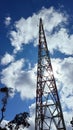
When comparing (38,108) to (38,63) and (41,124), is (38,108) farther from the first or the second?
(38,63)

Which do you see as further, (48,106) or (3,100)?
(48,106)

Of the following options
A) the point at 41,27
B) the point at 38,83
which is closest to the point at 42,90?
the point at 38,83

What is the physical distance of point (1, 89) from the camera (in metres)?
44.6

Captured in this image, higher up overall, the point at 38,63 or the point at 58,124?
the point at 38,63

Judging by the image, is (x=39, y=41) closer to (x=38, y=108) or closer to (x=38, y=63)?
(x=38, y=63)

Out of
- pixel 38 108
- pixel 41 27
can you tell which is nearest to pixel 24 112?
pixel 38 108

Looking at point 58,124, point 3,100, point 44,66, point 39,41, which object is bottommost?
point 58,124

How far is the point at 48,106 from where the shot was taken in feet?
164

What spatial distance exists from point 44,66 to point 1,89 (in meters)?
15.3

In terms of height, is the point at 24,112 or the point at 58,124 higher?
the point at 24,112

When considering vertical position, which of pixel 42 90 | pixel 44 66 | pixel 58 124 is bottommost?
pixel 58 124

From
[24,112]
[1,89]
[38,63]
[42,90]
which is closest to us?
[1,89]

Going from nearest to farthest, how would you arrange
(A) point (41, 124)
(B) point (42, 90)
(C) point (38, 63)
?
(A) point (41, 124) < (B) point (42, 90) < (C) point (38, 63)

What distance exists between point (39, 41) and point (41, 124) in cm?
2211
